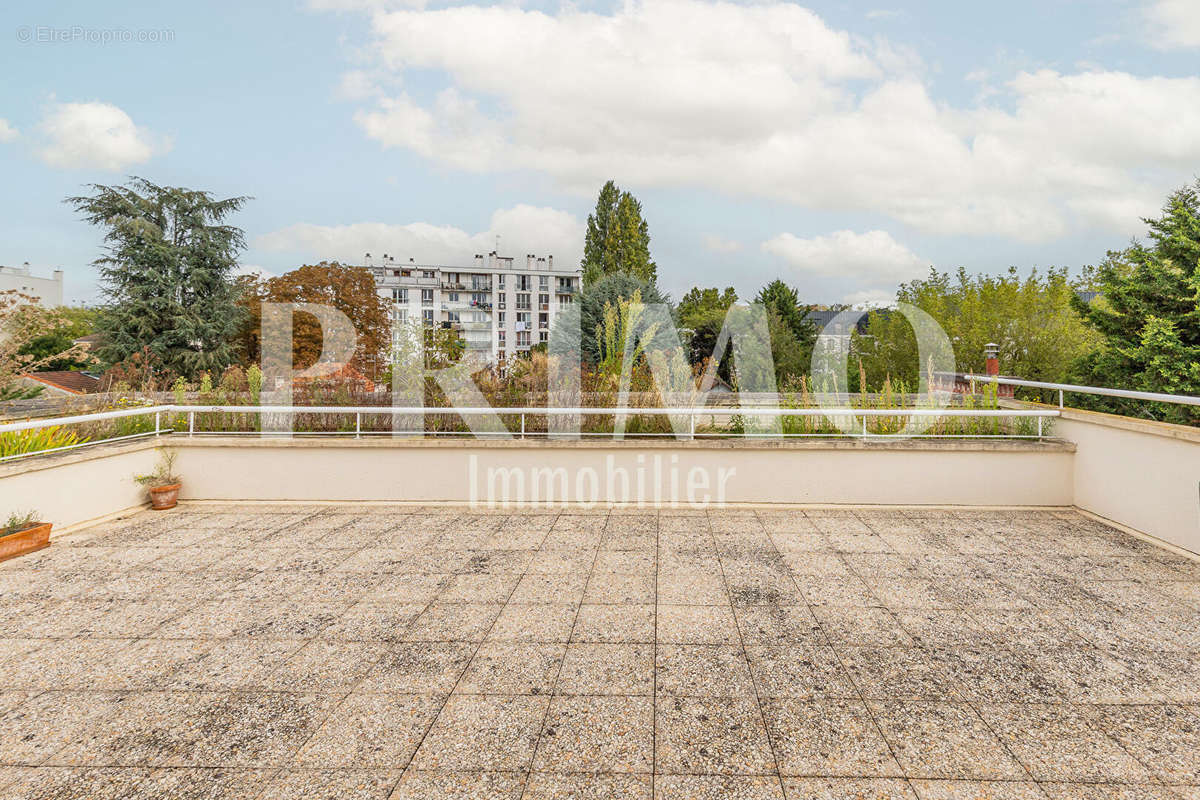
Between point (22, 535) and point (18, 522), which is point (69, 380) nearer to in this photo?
point (18, 522)

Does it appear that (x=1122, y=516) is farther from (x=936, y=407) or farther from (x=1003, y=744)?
(x=1003, y=744)

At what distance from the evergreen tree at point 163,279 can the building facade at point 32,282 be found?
27116mm

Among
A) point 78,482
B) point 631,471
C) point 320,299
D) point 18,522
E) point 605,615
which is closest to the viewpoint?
point 605,615

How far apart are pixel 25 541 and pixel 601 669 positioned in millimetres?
4701

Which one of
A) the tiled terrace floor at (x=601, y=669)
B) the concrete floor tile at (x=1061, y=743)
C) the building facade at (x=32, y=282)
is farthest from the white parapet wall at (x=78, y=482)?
the building facade at (x=32, y=282)

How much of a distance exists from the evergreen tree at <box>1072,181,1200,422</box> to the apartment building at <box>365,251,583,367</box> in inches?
2028

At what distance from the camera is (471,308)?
2217 inches

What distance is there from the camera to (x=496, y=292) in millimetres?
58562

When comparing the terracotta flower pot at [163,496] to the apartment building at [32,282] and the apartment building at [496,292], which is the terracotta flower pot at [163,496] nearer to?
the apartment building at [32,282]

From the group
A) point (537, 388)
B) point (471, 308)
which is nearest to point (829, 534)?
point (537, 388)

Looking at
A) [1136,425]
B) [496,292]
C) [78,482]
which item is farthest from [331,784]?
[496,292]

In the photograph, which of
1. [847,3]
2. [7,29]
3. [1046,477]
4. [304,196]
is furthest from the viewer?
[304,196]

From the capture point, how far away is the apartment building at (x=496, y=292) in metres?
56.8

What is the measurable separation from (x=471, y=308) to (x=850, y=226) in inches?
1825
